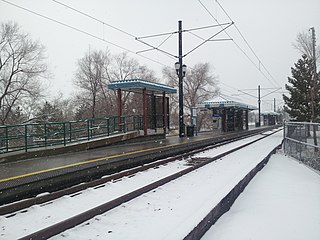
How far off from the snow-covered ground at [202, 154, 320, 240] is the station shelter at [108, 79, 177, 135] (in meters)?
9.65

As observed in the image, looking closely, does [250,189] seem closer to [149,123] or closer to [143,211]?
[143,211]

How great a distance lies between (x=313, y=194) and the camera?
6914mm

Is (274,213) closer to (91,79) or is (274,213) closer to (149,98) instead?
(149,98)

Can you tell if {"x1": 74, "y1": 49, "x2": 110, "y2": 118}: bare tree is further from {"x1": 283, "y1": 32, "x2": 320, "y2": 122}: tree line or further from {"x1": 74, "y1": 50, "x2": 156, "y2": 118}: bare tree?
{"x1": 283, "y1": 32, "x2": 320, "y2": 122}: tree line

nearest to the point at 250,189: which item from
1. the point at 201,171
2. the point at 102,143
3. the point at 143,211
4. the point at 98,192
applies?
the point at 201,171

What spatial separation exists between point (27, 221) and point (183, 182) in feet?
13.5

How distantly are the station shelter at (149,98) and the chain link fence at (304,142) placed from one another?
7.82 m

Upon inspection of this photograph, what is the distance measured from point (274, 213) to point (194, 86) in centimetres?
5547

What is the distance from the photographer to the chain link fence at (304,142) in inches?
399

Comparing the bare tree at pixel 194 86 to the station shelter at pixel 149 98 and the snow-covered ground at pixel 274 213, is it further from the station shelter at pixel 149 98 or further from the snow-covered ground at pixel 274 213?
the snow-covered ground at pixel 274 213

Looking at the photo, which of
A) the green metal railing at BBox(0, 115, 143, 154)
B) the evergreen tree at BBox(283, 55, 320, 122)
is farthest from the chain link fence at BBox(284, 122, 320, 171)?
the evergreen tree at BBox(283, 55, 320, 122)

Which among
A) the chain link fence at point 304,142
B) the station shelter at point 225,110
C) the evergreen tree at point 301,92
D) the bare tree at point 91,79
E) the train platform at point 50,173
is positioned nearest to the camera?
the train platform at point 50,173

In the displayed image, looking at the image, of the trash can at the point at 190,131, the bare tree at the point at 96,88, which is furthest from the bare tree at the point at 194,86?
the trash can at the point at 190,131

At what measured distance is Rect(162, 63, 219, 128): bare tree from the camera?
59.0 m
